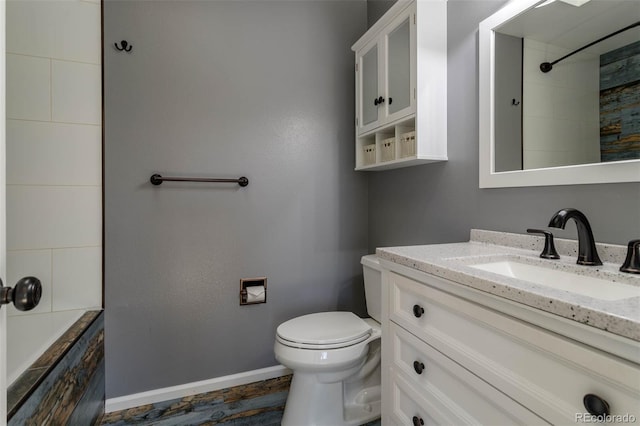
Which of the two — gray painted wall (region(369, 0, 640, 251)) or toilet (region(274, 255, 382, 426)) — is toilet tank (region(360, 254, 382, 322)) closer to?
toilet (region(274, 255, 382, 426))

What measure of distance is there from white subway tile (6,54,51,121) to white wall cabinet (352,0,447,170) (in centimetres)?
160

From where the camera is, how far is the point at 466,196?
1378mm

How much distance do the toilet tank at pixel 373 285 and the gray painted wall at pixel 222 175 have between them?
0.35 meters

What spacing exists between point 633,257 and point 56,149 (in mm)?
2191

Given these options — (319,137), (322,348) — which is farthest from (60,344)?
(319,137)

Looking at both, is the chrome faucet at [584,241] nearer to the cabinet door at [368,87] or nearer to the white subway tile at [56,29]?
the cabinet door at [368,87]

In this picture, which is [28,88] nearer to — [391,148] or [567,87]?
[391,148]

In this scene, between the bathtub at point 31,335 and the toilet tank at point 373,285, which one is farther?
the toilet tank at point 373,285

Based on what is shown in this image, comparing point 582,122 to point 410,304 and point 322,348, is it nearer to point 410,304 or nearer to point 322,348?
point 410,304

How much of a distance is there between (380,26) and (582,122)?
1.06 metres

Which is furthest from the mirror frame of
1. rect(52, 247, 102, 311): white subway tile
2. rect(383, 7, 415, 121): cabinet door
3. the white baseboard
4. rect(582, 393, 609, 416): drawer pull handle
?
rect(52, 247, 102, 311): white subway tile

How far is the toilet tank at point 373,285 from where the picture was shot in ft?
5.42

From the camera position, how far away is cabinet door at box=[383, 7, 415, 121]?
1435 mm
